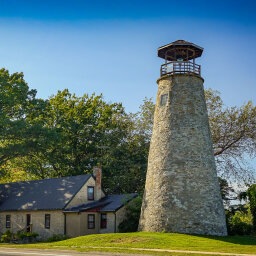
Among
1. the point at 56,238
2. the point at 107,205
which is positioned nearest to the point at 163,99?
the point at 107,205

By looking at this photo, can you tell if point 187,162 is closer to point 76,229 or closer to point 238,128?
point 76,229

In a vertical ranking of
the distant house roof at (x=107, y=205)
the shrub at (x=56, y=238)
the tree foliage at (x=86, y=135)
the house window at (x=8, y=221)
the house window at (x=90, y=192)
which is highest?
the tree foliage at (x=86, y=135)

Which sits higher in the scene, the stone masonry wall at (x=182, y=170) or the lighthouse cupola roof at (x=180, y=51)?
the lighthouse cupola roof at (x=180, y=51)

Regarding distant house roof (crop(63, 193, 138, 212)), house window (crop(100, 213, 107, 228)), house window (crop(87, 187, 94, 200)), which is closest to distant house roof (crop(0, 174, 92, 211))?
house window (crop(87, 187, 94, 200))

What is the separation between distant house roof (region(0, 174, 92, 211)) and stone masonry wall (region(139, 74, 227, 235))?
8.19m

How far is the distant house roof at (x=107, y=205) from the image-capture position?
111 ft

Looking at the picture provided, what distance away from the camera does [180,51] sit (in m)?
33.6

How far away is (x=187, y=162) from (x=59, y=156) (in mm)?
23479

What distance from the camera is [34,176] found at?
181 ft

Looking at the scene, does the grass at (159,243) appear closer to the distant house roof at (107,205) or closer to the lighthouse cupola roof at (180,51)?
the distant house roof at (107,205)

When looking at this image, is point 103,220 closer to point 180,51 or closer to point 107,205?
point 107,205

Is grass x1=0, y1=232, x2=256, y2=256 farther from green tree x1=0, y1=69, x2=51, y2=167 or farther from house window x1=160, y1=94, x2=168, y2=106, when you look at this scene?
green tree x1=0, y1=69, x2=51, y2=167

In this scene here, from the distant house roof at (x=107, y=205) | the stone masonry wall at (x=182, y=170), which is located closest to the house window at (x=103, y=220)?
the distant house roof at (x=107, y=205)

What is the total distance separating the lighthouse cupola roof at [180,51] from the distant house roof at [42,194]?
13.1 m
